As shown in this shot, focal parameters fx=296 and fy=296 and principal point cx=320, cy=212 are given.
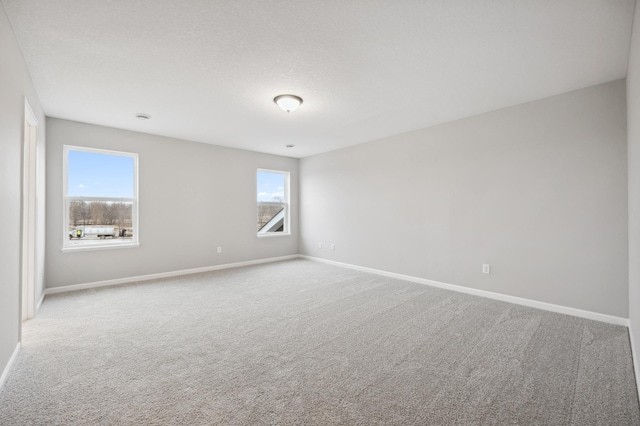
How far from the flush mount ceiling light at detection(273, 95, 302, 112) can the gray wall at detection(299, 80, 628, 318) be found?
226 centimetres

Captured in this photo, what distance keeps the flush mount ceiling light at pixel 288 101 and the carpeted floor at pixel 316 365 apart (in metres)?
2.38

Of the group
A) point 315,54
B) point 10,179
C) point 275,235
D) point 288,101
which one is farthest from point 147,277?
point 315,54

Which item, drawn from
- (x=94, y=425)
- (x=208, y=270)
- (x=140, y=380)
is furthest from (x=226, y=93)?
(x=208, y=270)

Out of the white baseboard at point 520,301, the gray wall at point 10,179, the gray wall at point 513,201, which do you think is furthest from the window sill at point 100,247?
the white baseboard at point 520,301

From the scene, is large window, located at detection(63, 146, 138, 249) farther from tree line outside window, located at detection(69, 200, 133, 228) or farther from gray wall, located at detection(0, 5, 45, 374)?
gray wall, located at detection(0, 5, 45, 374)

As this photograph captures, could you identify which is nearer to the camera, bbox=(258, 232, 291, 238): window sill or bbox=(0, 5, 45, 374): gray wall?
bbox=(0, 5, 45, 374): gray wall

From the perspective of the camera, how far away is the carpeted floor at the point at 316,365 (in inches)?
67.4

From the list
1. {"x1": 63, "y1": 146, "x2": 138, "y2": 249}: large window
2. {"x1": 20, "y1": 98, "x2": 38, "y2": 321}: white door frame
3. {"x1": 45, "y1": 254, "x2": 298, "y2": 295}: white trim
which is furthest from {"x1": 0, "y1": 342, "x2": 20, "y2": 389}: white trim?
{"x1": 63, "y1": 146, "x2": 138, "y2": 249}: large window

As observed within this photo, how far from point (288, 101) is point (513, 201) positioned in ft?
9.90

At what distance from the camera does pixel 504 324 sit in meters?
2.99

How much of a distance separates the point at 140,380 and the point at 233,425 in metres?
0.87

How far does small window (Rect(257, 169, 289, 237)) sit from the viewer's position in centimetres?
657

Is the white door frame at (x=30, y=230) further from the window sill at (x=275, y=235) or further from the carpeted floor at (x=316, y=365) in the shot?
the window sill at (x=275, y=235)

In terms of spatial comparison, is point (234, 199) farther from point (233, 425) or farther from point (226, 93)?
point (233, 425)
